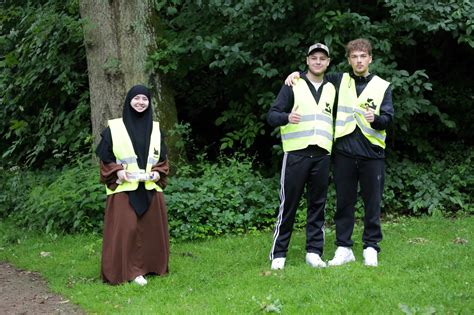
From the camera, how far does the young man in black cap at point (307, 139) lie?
625 centimetres

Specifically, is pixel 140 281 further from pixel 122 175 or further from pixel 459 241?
pixel 459 241

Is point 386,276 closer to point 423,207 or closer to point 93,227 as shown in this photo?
point 423,207

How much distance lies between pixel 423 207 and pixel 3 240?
5.93m

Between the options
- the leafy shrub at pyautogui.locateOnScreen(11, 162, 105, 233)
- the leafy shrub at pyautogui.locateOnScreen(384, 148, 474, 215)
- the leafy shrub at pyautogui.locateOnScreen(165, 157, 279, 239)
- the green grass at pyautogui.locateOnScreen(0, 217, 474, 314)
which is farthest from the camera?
the leafy shrub at pyautogui.locateOnScreen(384, 148, 474, 215)

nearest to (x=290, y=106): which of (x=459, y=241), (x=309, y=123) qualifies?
(x=309, y=123)

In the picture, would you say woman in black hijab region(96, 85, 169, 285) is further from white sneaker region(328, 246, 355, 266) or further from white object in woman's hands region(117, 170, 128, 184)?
white sneaker region(328, 246, 355, 266)

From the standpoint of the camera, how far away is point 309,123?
6273mm

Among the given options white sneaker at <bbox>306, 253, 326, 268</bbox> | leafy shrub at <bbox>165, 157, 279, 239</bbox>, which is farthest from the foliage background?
white sneaker at <bbox>306, 253, 326, 268</bbox>

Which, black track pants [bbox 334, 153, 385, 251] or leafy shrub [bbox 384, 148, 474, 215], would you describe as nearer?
black track pants [bbox 334, 153, 385, 251]

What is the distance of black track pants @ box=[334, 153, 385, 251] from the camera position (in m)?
6.31

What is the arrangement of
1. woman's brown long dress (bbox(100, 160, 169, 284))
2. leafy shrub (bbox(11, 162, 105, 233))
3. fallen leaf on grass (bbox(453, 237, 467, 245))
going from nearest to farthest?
1. woman's brown long dress (bbox(100, 160, 169, 284))
2. fallen leaf on grass (bbox(453, 237, 467, 245))
3. leafy shrub (bbox(11, 162, 105, 233))

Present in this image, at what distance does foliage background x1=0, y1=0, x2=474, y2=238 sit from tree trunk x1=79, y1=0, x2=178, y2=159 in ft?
0.86

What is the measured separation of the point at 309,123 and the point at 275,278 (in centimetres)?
153

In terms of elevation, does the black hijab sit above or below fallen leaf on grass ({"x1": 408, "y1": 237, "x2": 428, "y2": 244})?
above
